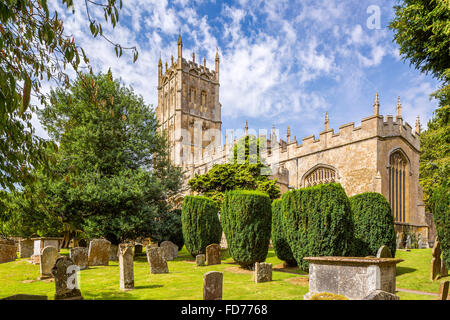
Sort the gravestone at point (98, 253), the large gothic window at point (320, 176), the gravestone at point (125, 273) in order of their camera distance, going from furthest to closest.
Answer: the large gothic window at point (320, 176)
the gravestone at point (98, 253)
the gravestone at point (125, 273)

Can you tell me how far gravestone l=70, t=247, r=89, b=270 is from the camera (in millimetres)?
11130

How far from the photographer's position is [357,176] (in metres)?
19.6

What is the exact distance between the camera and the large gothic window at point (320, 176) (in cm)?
2136

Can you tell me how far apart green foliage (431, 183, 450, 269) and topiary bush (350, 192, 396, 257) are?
2307 mm

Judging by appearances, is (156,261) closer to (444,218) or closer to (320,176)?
(444,218)

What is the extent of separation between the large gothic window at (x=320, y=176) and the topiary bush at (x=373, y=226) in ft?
32.6

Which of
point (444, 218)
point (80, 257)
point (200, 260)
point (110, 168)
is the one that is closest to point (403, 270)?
point (444, 218)

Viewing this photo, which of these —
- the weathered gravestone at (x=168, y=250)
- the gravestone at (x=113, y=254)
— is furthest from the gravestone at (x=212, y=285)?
the gravestone at (x=113, y=254)

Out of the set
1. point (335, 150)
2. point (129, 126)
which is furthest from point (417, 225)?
point (129, 126)

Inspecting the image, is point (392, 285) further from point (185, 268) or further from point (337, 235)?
point (185, 268)

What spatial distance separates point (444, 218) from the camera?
Result: 8.17 metres

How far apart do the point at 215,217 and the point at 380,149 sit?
37.8 ft

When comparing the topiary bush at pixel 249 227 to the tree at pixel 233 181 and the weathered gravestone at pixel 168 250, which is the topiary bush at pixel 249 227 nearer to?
the weathered gravestone at pixel 168 250

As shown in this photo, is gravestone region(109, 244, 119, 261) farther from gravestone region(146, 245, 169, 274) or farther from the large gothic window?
the large gothic window
